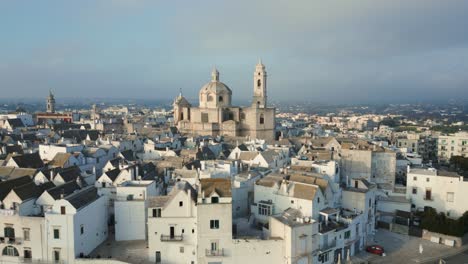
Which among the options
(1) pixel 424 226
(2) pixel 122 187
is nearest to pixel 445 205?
(1) pixel 424 226

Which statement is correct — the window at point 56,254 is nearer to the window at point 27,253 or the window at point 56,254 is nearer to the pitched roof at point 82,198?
the window at point 27,253

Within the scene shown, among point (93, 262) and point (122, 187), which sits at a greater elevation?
point (122, 187)

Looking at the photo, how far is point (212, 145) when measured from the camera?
59625 mm

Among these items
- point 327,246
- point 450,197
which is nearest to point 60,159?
point 327,246

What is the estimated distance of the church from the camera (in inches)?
3099

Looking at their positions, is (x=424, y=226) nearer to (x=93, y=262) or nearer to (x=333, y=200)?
(x=333, y=200)

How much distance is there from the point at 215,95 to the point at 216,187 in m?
53.0

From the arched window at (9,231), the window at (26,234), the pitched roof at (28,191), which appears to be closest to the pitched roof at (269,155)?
the pitched roof at (28,191)

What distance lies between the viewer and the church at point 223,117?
7871cm

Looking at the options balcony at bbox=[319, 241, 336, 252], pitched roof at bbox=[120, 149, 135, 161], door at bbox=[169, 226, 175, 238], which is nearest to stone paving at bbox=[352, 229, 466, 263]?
balcony at bbox=[319, 241, 336, 252]

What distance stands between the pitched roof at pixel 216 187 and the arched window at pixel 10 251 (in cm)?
1451

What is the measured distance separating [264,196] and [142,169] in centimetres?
1352

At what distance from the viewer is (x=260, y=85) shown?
290ft

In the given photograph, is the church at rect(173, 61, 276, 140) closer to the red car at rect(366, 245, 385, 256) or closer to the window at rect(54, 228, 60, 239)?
the red car at rect(366, 245, 385, 256)
